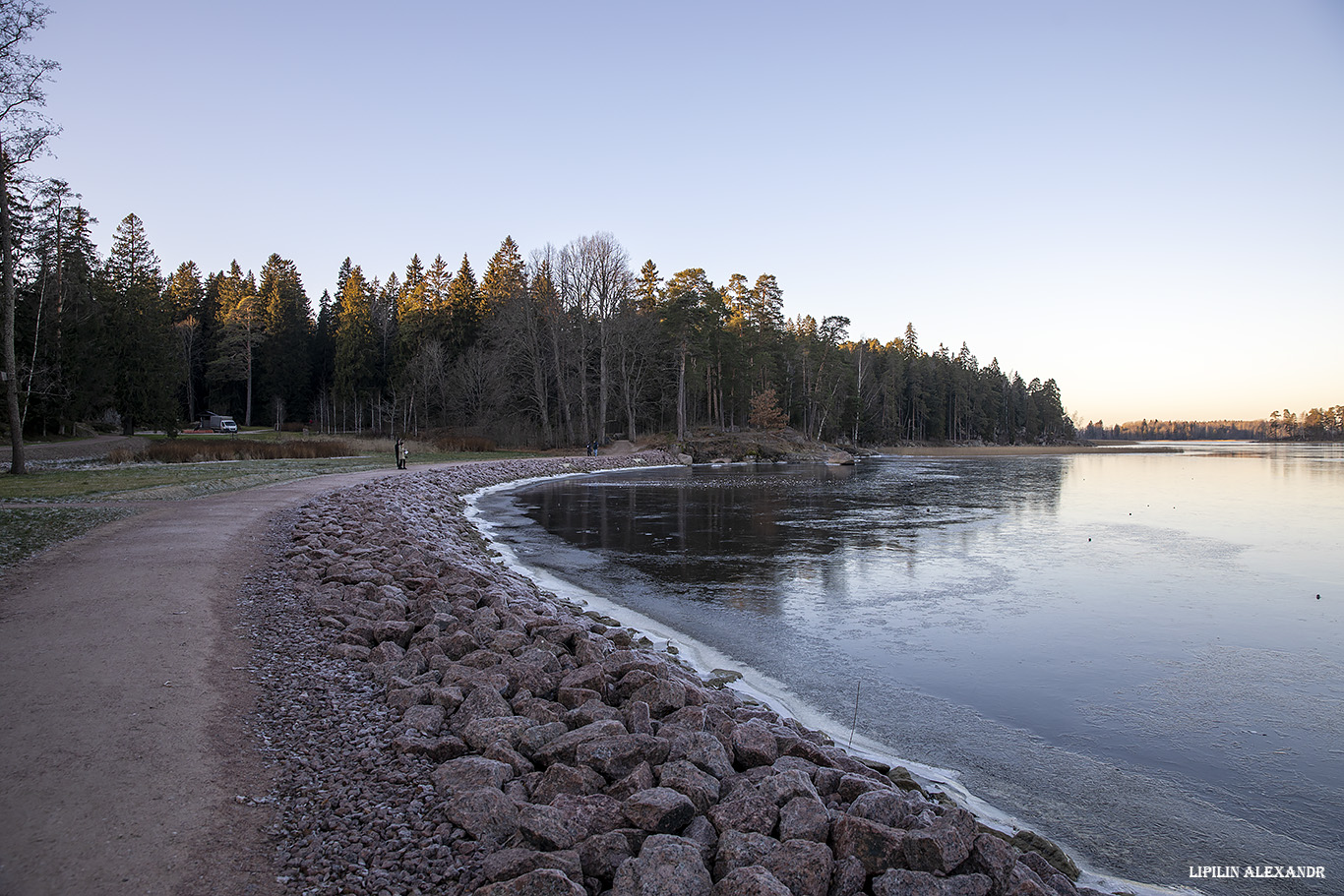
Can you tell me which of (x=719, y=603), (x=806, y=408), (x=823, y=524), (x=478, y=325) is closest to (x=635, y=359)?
(x=478, y=325)

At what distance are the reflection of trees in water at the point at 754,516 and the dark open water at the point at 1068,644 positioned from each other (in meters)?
0.13

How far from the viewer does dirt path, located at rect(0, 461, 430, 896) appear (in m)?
2.70

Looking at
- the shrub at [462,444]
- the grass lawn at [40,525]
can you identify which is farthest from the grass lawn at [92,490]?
the shrub at [462,444]

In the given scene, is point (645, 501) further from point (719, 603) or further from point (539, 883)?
point (539, 883)

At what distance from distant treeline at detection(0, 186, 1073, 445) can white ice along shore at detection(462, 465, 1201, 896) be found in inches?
1051

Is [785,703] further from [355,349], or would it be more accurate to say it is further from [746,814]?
[355,349]

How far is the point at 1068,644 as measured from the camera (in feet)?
23.6

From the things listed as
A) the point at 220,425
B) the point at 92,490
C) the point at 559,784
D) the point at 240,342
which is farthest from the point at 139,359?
the point at 559,784

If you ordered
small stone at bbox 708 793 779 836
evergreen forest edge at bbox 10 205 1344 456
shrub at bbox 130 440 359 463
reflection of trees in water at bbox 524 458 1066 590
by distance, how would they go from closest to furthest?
small stone at bbox 708 793 779 836 < reflection of trees in water at bbox 524 458 1066 590 < shrub at bbox 130 440 359 463 < evergreen forest edge at bbox 10 205 1344 456

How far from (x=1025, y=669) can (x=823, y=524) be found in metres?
10.0

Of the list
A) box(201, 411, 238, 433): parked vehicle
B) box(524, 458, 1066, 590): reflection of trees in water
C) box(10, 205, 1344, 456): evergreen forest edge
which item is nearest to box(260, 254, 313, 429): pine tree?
box(10, 205, 1344, 456): evergreen forest edge

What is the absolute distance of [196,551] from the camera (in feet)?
27.6

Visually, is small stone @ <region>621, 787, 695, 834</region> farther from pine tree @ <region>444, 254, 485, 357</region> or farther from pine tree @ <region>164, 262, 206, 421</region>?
pine tree @ <region>164, 262, 206, 421</region>

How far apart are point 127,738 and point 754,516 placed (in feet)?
50.5
